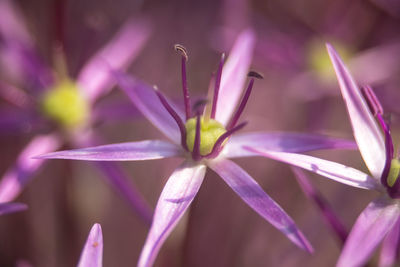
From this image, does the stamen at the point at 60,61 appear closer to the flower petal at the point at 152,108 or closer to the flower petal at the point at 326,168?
the flower petal at the point at 152,108

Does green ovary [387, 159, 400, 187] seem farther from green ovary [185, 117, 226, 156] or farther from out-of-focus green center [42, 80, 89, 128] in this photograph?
out-of-focus green center [42, 80, 89, 128]

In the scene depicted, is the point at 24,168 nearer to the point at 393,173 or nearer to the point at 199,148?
the point at 199,148

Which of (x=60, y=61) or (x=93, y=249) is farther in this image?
(x=60, y=61)

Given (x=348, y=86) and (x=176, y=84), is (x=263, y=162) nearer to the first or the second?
(x=176, y=84)

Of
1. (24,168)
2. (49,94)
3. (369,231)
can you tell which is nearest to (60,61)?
(49,94)

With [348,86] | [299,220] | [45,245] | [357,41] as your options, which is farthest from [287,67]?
[45,245]

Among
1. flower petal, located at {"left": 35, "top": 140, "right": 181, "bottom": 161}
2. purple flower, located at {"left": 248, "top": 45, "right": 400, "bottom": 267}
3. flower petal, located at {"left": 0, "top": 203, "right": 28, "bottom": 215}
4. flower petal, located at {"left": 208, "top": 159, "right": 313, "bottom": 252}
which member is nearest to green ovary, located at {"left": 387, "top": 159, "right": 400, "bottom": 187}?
purple flower, located at {"left": 248, "top": 45, "right": 400, "bottom": 267}

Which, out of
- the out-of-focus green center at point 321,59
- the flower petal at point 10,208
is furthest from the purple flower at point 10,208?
the out-of-focus green center at point 321,59
